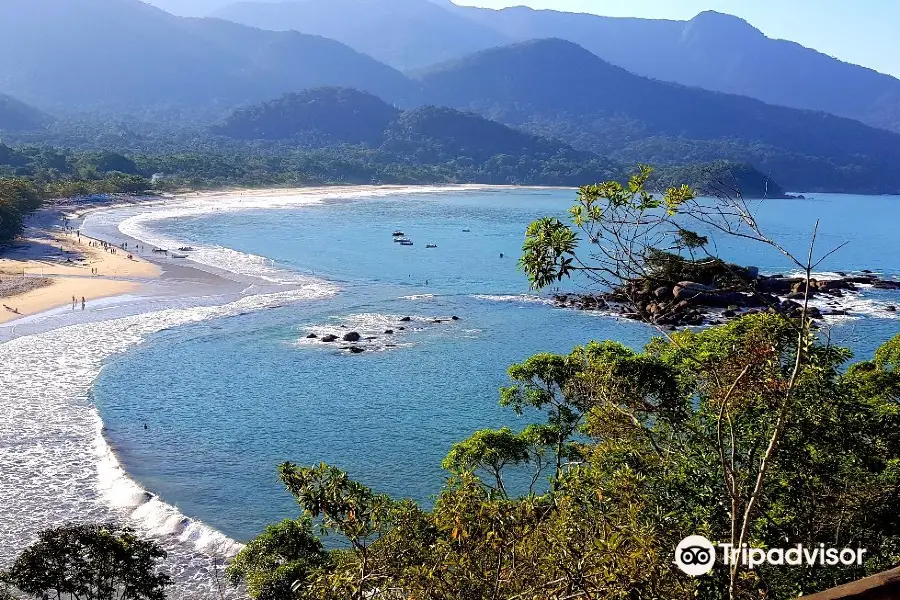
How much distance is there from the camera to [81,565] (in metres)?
10.1

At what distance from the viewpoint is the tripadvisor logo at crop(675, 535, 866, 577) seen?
5746 mm

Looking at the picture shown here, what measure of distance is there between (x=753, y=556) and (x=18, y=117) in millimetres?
222499

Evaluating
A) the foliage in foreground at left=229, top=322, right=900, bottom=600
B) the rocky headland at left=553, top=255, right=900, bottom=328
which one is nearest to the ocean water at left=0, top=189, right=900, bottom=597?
the rocky headland at left=553, top=255, right=900, bottom=328

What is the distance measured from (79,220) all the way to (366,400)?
186ft

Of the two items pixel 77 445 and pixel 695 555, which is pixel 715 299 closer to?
pixel 77 445

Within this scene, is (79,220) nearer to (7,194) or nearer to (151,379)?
(7,194)

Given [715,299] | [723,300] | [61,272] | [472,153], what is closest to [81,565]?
[715,299]

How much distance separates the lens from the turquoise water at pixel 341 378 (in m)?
20.6

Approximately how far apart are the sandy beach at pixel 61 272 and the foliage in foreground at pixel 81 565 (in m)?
→ 30.1

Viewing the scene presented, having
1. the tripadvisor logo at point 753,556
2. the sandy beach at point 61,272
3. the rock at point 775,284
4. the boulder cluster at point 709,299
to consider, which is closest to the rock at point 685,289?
the boulder cluster at point 709,299

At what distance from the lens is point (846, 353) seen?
1138cm

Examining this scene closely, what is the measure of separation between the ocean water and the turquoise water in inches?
3.9

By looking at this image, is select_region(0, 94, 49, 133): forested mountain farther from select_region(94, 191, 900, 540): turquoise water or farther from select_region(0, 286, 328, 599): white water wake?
select_region(0, 286, 328, 599): white water wake

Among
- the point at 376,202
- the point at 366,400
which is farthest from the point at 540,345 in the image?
the point at 376,202
